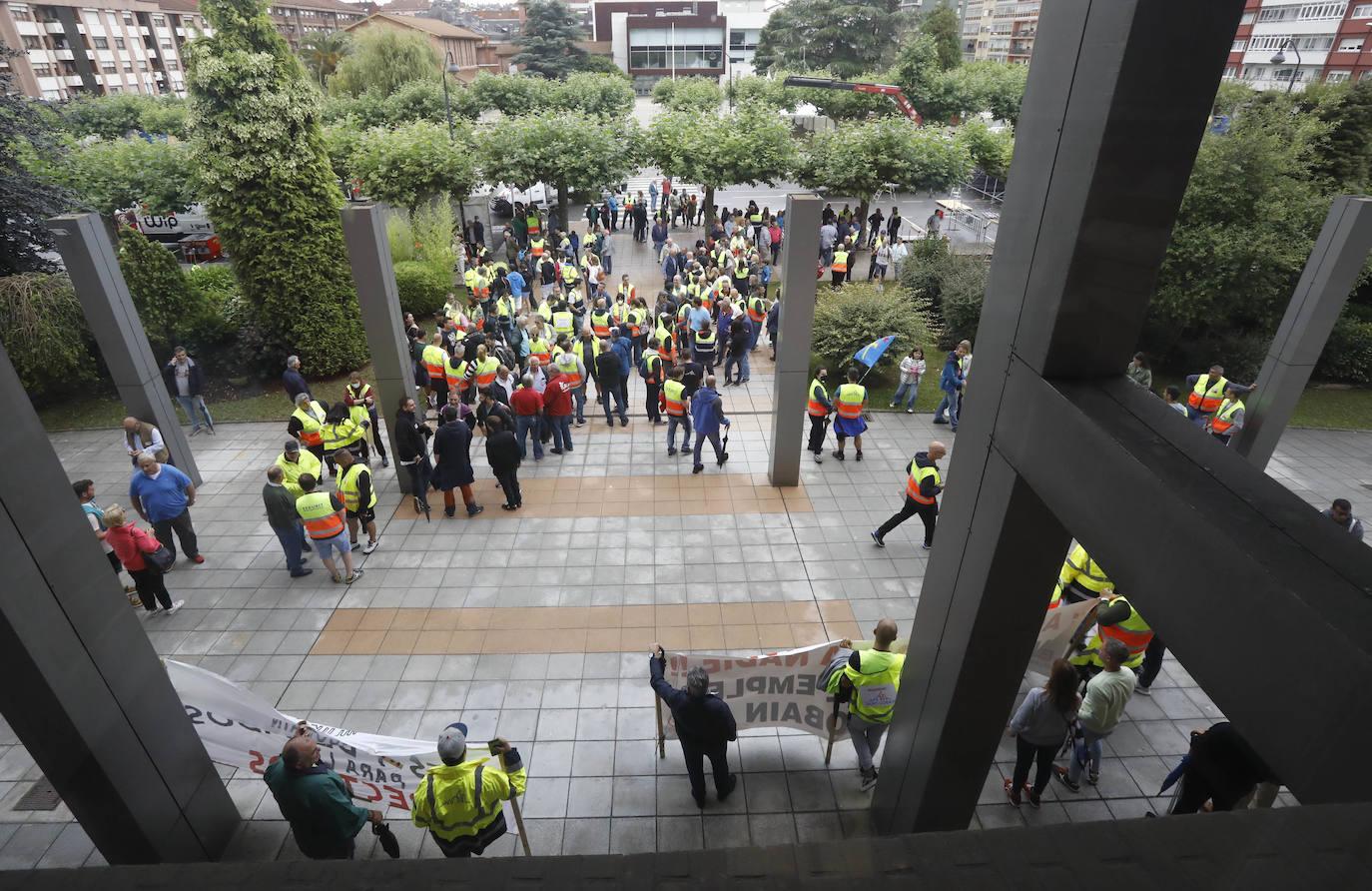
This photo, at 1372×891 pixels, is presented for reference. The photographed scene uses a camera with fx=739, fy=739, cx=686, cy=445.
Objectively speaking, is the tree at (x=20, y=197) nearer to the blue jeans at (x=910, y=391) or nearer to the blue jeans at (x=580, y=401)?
the blue jeans at (x=580, y=401)

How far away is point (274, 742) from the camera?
5.65 meters

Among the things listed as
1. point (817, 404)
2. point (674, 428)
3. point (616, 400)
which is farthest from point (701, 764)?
point (616, 400)

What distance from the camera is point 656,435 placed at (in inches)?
501

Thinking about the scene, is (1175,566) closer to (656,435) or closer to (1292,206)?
(656,435)

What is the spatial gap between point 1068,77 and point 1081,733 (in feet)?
17.1

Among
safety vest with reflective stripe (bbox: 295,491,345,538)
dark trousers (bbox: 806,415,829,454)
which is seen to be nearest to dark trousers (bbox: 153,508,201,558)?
safety vest with reflective stripe (bbox: 295,491,345,538)

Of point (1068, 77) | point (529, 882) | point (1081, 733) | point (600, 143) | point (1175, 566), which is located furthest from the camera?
point (600, 143)

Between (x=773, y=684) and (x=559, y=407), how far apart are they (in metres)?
6.60

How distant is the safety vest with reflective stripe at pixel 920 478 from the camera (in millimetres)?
8789

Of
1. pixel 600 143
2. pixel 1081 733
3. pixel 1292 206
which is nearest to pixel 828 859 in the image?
pixel 1081 733

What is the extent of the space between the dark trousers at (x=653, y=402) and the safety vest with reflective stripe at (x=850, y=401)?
308 cm

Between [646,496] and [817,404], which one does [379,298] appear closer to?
[646,496]

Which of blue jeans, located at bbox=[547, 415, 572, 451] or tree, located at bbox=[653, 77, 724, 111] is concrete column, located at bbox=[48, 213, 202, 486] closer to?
blue jeans, located at bbox=[547, 415, 572, 451]

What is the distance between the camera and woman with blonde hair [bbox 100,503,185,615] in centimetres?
746
